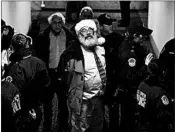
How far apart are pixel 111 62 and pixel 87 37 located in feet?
1.98

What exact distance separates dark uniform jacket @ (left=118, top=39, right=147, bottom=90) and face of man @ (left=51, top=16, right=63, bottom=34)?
42.0 inches

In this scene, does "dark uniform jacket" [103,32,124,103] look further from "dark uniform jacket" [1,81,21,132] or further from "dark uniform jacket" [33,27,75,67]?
"dark uniform jacket" [1,81,21,132]

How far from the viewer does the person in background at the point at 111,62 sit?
21.2 ft

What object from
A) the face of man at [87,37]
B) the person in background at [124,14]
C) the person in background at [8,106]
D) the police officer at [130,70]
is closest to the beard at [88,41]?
the face of man at [87,37]

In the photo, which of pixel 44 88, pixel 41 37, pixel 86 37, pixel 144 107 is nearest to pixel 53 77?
pixel 41 37

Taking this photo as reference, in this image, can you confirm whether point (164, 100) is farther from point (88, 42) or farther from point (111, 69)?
point (111, 69)

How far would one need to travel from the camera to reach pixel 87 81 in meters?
6.00

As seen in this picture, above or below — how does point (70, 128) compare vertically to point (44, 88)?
below

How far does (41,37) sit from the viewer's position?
7.59 m

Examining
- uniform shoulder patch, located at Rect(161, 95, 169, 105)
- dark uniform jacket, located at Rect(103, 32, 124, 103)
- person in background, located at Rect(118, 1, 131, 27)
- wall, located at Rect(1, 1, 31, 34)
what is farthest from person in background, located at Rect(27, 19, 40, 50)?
uniform shoulder patch, located at Rect(161, 95, 169, 105)

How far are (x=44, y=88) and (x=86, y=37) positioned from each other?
0.83 meters

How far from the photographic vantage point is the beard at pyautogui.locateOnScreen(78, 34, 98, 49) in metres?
6.04

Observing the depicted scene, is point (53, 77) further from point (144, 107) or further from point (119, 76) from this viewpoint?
point (144, 107)

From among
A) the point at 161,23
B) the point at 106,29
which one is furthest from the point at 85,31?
the point at 161,23
